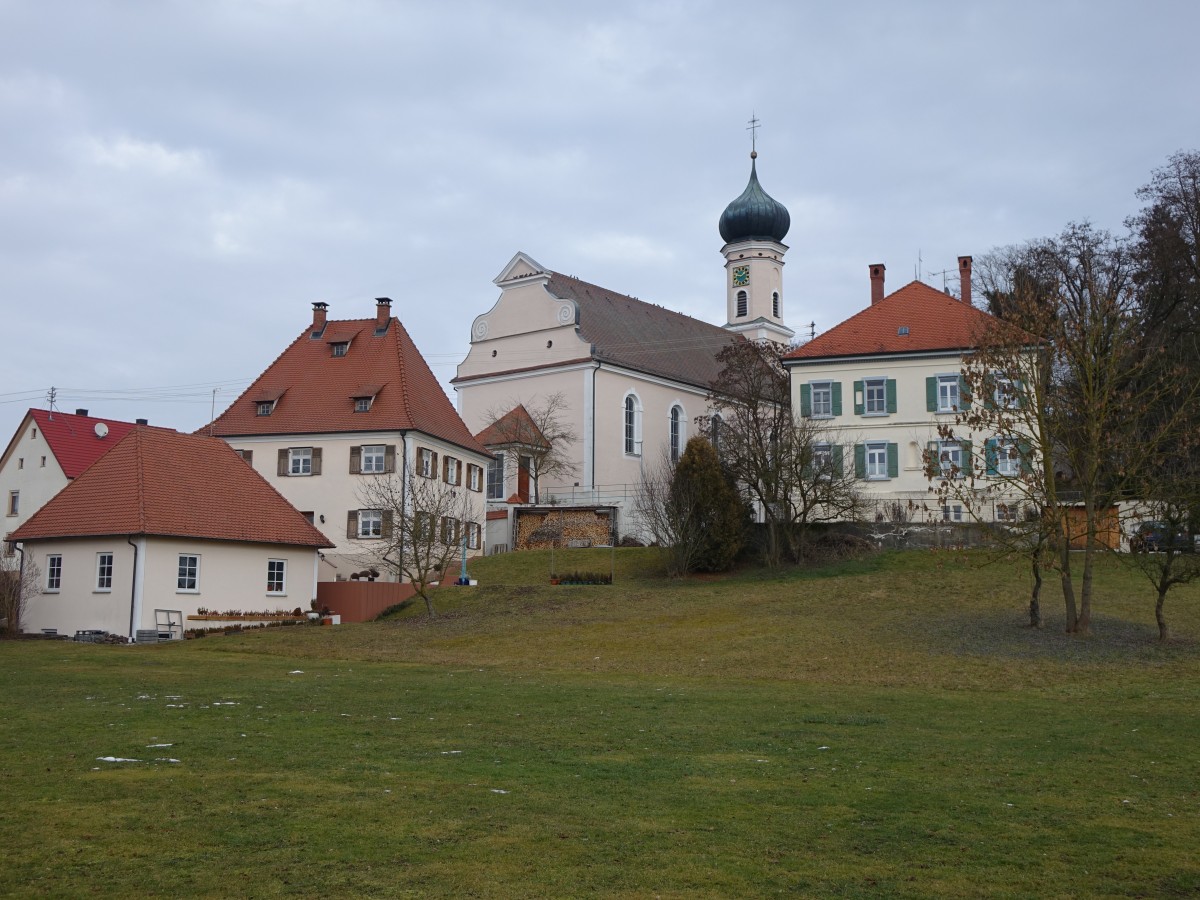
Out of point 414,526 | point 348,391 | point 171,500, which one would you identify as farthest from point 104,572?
point 348,391

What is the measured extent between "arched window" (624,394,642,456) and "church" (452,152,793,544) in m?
0.05

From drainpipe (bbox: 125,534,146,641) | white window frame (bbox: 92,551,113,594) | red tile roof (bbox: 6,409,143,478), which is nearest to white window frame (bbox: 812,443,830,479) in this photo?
drainpipe (bbox: 125,534,146,641)

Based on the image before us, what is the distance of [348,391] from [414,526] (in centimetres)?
1362

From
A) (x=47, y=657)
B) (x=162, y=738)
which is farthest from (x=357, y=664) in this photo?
(x=162, y=738)

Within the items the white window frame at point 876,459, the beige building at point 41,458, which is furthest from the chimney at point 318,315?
the white window frame at point 876,459

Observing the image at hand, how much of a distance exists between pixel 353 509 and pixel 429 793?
3637cm

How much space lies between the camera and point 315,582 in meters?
38.4

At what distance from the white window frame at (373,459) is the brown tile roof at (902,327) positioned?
1570 centimetres

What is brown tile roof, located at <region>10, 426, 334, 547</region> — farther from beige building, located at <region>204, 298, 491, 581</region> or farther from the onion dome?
Answer: the onion dome

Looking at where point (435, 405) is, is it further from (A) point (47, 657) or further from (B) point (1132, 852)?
(B) point (1132, 852)

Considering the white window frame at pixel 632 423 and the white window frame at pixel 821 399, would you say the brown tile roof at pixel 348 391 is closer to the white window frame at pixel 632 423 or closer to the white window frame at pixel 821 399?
the white window frame at pixel 632 423

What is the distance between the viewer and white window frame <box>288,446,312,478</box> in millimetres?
46438

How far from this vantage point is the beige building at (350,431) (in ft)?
148

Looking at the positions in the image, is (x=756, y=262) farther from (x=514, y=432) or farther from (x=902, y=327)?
(x=902, y=327)
